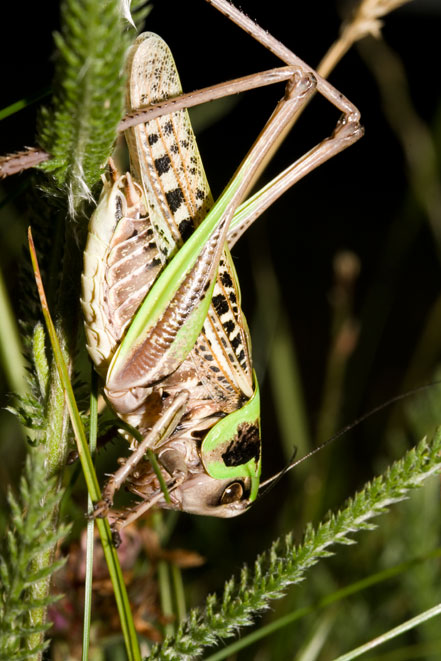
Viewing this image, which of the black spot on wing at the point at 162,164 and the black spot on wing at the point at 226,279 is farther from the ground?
the black spot on wing at the point at 162,164

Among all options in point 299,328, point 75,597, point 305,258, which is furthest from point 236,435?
point 305,258

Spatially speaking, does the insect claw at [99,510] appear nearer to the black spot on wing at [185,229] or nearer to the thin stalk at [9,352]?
the thin stalk at [9,352]

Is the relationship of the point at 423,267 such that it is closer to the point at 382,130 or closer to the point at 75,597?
the point at 382,130

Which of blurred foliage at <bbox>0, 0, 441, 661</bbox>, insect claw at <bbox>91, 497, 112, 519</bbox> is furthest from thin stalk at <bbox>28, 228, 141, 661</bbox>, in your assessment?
blurred foliage at <bbox>0, 0, 441, 661</bbox>

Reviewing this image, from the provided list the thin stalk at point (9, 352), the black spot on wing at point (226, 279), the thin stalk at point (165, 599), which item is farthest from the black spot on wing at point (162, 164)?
the thin stalk at point (165, 599)

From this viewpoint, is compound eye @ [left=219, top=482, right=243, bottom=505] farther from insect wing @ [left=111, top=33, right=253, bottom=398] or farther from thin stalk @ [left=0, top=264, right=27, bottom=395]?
thin stalk @ [left=0, top=264, right=27, bottom=395]

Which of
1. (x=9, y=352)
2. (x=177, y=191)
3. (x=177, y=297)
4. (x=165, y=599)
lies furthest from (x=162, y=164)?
(x=165, y=599)
